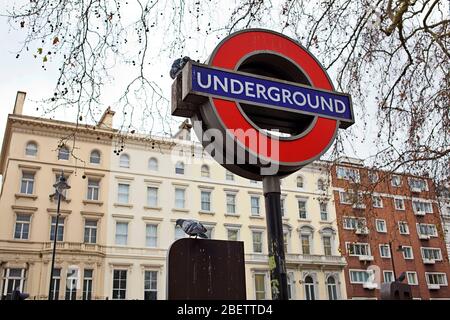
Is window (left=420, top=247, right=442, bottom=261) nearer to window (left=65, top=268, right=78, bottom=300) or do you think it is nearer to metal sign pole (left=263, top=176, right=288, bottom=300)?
window (left=65, top=268, right=78, bottom=300)

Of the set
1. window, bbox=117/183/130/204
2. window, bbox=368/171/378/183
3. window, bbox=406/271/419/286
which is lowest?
window, bbox=368/171/378/183

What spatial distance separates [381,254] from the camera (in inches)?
1383

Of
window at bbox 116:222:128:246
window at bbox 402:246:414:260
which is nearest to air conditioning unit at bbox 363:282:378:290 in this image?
window at bbox 402:246:414:260

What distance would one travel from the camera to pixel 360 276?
113ft

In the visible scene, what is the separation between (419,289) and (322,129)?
37.5 m

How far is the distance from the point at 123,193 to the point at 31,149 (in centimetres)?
643

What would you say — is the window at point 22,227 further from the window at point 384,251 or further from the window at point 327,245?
the window at point 384,251

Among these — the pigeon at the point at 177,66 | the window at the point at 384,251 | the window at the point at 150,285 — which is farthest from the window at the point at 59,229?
the pigeon at the point at 177,66

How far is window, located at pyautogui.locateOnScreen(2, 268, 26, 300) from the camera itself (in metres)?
24.4

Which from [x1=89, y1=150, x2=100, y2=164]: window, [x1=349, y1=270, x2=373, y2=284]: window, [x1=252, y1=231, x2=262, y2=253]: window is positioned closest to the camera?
[x1=89, y1=150, x2=100, y2=164]: window

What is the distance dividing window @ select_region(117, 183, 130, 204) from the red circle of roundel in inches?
1069
